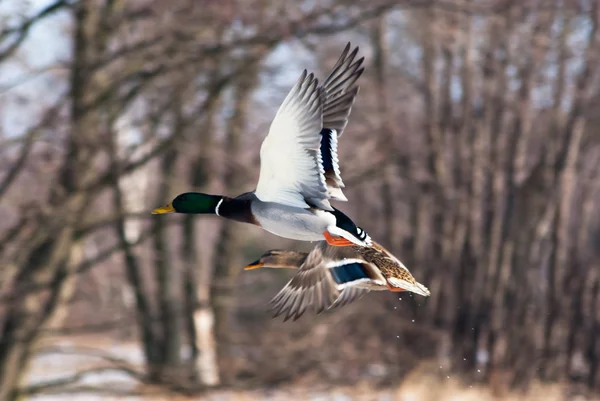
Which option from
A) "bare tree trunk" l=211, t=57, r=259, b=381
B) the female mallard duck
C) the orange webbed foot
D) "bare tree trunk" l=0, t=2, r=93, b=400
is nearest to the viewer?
the orange webbed foot

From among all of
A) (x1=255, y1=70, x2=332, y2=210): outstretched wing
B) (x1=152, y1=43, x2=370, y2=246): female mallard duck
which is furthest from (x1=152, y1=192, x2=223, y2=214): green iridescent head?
(x1=255, y1=70, x2=332, y2=210): outstretched wing

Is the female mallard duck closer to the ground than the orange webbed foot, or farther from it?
farther from it

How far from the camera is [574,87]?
44.1ft

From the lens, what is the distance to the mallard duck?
278 centimetres

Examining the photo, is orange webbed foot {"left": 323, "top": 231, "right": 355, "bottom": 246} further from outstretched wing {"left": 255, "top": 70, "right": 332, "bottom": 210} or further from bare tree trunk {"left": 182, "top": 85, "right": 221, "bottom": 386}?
bare tree trunk {"left": 182, "top": 85, "right": 221, "bottom": 386}

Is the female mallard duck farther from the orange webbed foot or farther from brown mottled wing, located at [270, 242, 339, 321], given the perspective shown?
brown mottled wing, located at [270, 242, 339, 321]

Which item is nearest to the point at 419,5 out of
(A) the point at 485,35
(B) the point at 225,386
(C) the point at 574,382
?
(B) the point at 225,386

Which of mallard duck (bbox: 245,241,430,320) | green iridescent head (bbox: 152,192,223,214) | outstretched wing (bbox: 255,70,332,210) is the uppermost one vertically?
outstretched wing (bbox: 255,70,332,210)

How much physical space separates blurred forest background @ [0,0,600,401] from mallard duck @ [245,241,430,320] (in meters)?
5.36

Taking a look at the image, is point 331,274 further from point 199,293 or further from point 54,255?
point 199,293

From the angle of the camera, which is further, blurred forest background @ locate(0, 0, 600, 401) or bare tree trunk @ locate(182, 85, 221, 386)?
bare tree trunk @ locate(182, 85, 221, 386)

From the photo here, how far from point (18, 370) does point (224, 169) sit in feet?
10.1

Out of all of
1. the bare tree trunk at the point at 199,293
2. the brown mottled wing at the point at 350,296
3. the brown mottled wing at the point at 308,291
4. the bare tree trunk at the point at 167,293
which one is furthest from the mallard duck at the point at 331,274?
the bare tree trunk at the point at 167,293

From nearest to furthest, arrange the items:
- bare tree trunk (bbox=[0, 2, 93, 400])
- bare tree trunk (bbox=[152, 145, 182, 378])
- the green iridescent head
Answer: the green iridescent head
bare tree trunk (bbox=[0, 2, 93, 400])
bare tree trunk (bbox=[152, 145, 182, 378])
